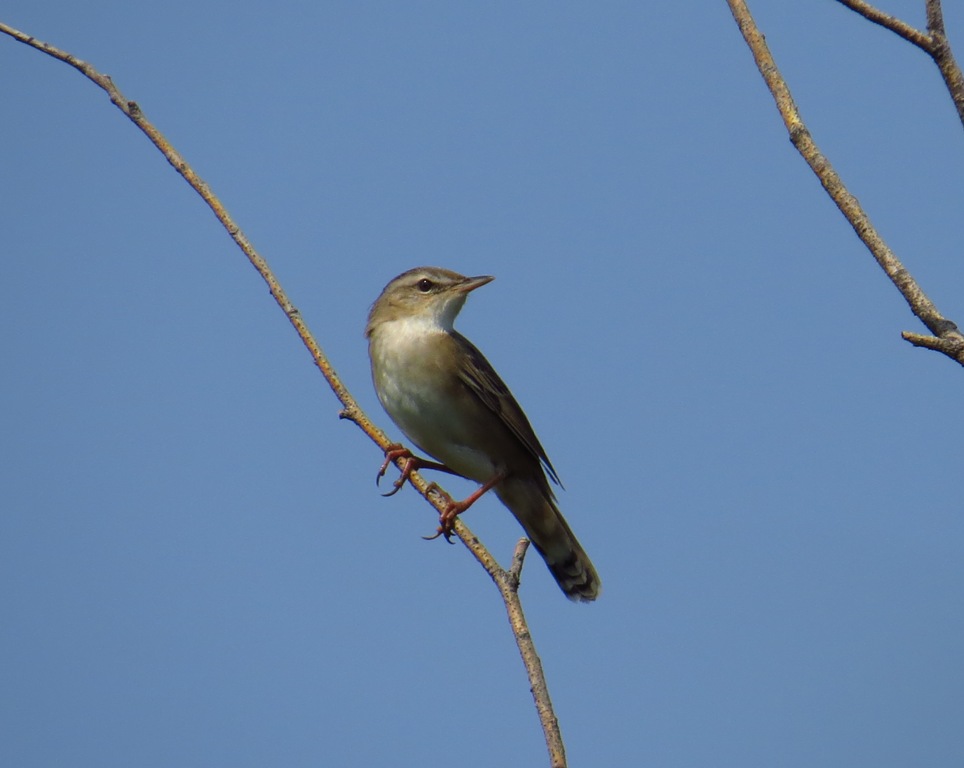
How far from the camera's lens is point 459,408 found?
7.57 meters

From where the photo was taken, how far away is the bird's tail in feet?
25.7

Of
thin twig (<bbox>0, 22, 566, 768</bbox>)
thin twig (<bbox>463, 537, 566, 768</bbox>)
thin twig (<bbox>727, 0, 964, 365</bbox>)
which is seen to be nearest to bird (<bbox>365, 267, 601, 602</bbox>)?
thin twig (<bbox>0, 22, 566, 768</bbox>)

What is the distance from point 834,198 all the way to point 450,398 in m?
4.95

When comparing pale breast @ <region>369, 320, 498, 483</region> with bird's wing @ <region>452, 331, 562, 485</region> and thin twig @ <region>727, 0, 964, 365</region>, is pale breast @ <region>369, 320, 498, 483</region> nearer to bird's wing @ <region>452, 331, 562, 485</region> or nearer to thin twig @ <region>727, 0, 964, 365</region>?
bird's wing @ <region>452, 331, 562, 485</region>

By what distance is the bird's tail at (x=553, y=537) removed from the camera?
7.84 meters

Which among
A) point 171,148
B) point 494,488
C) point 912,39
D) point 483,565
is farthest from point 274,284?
point 494,488

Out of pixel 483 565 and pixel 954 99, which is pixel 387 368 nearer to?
pixel 483 565

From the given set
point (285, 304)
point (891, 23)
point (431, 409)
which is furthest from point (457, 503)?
point (891, 23)

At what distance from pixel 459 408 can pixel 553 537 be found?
46.4 inches

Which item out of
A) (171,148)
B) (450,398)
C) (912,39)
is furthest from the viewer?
(450,398)

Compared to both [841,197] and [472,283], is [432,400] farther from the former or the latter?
[841,197]

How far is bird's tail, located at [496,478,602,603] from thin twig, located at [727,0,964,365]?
5.04 m

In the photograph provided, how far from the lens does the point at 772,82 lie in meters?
2.97

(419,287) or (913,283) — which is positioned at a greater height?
(419,287)
